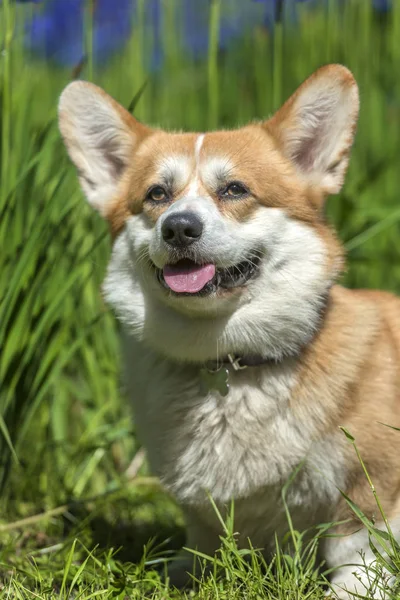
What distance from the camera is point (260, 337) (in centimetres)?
273

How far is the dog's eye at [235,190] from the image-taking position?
2766mm

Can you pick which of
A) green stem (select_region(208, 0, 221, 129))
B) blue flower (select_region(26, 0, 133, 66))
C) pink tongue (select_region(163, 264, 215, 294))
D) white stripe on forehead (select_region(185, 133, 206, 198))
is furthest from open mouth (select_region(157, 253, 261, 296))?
blue flower (select_region(26, 0, 133, 66))

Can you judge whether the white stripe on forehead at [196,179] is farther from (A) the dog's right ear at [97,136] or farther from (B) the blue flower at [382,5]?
(B) the blue flower at [382,5]

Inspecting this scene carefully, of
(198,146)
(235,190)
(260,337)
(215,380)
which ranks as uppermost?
(198,146)

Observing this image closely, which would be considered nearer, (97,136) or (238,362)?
(238,362)

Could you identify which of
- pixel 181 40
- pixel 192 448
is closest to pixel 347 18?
pixel 181 40

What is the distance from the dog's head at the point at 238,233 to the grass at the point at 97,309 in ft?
1.00

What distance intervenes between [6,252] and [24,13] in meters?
1.07

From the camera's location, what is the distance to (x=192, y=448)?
274cm

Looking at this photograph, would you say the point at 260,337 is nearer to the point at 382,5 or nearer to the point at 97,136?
Result: the point at 97,136

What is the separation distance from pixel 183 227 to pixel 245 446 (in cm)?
68

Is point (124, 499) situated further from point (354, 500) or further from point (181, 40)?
point (181, 40)

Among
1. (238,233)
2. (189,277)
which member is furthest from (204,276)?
(238,233)

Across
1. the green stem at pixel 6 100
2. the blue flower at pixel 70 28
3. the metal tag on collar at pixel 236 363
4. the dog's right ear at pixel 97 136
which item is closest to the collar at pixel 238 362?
the metal tag on collar at pixel 236 363
